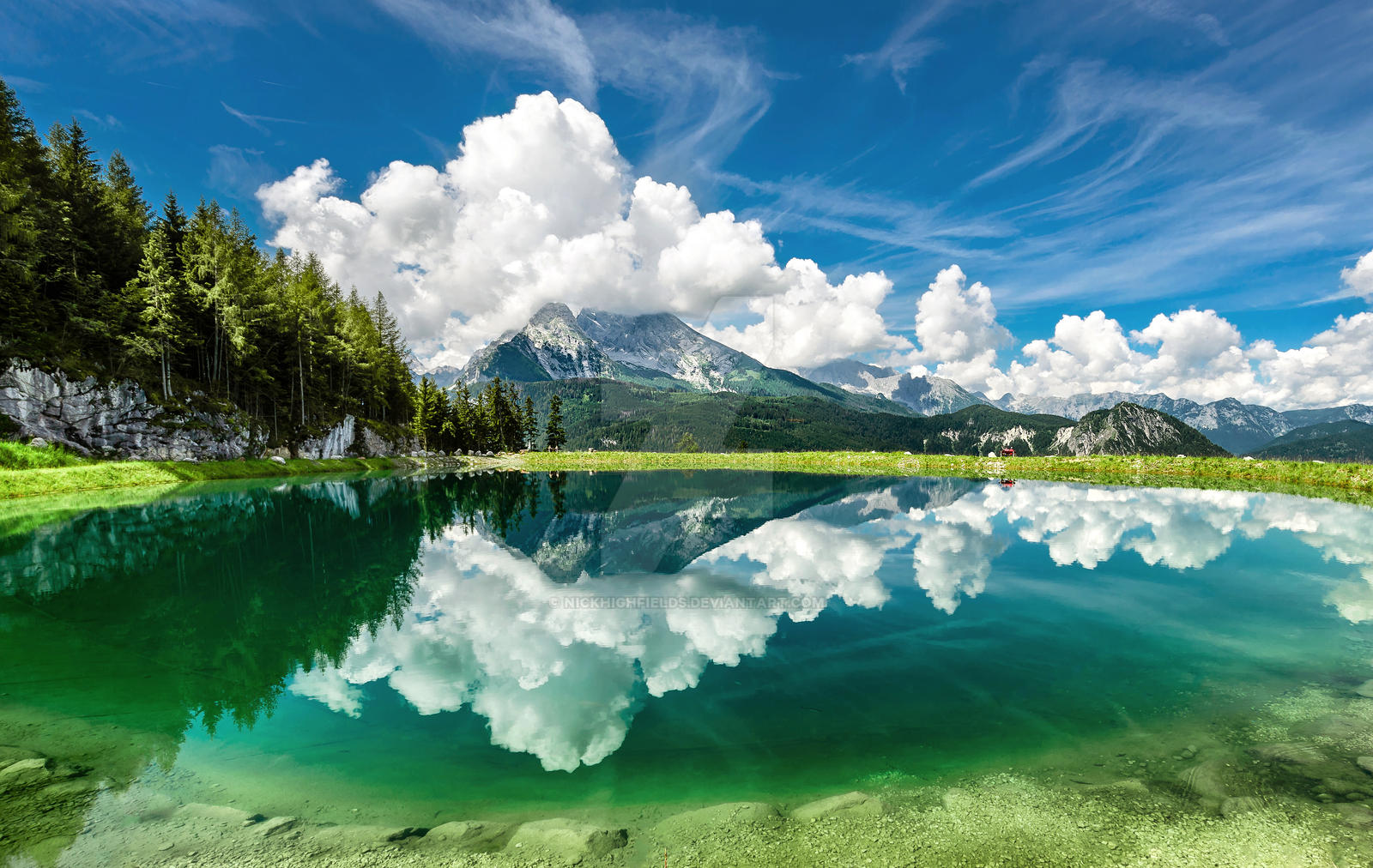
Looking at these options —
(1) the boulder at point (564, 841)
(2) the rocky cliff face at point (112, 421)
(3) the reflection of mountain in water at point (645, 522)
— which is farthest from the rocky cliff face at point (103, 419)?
(1) the boulder at point (564, 841)

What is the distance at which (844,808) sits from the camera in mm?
5984

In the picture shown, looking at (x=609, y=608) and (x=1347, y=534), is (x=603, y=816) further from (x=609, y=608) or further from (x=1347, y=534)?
(x=1347, y=534)

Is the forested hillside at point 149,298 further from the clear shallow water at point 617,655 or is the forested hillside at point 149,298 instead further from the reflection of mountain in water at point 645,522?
the reflection of mountain in water at point 645,522

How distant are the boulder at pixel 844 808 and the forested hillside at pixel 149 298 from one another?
205 ft

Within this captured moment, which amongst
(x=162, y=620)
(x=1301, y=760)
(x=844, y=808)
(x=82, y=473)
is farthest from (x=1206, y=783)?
(x=82, y=473)

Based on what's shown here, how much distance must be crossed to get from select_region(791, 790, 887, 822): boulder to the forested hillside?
6235cm

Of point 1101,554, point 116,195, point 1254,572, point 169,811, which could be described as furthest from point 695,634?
point 116,195

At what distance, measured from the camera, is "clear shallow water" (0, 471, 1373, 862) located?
696 centimetres

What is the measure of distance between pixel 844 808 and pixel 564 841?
3.02m

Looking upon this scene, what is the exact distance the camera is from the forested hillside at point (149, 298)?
43.6 meters

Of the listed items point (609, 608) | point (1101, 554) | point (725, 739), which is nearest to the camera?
point (725, 739)

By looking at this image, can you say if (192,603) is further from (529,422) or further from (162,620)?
(529,422)

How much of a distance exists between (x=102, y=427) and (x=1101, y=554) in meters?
69.4

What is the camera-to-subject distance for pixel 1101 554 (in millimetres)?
21438
